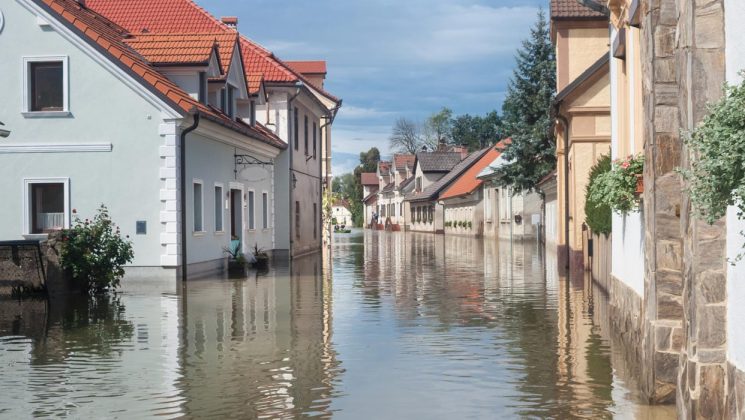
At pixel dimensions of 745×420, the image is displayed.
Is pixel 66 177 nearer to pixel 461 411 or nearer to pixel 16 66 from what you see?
pixel 16 66

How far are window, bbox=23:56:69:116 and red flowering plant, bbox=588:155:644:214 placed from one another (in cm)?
1436

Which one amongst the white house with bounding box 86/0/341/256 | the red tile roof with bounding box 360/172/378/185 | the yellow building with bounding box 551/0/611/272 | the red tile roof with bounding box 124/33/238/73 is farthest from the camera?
the red tile roof with bounding box 360/172/378/185

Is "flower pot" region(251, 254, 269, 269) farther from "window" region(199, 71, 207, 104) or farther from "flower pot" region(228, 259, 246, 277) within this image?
"window" region(199, 71, 207, 104)

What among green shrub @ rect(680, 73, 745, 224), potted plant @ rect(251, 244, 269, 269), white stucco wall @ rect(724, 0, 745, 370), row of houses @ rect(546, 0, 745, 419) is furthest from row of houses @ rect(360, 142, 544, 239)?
green shrub @ rect(680, 73, 745, 224)

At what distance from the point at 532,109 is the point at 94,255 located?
26.2 metres

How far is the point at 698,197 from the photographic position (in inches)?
191

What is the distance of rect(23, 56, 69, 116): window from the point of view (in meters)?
21.0

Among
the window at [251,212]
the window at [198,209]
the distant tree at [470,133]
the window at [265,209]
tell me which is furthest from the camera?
the distant tree at [470,133]

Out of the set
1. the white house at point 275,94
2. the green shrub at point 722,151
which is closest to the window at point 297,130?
the white house at point 275,94

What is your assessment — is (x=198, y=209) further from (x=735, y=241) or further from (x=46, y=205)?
(x=735, y=241)

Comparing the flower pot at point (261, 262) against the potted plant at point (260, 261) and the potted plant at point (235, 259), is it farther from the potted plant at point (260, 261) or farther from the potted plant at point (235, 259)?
the potted plant at point (235, 259)

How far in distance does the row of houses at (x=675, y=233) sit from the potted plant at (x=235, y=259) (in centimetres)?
1407

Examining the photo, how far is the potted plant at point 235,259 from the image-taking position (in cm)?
2547

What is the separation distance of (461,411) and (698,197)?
140 inches
